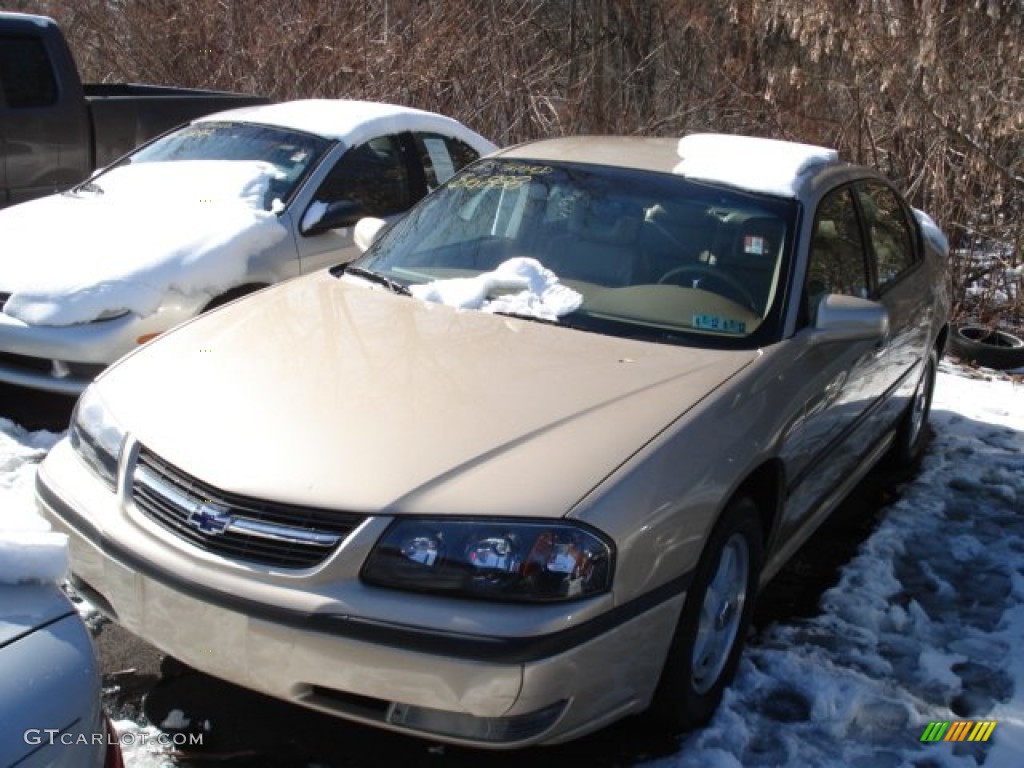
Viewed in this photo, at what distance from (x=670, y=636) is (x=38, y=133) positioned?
6609 millimetres

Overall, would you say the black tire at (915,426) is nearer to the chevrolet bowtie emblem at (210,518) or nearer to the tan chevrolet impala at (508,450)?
the tan chevrolet impala at (508,450)

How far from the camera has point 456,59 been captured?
1172cm

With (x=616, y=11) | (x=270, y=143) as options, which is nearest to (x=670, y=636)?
(x=270, y=143)

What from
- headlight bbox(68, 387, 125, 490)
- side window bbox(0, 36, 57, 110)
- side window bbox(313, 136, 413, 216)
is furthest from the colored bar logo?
side window bbox(0, 36, 57, 110)

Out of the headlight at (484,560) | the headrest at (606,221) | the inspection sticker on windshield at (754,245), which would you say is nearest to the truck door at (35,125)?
the headrest at (606,221)

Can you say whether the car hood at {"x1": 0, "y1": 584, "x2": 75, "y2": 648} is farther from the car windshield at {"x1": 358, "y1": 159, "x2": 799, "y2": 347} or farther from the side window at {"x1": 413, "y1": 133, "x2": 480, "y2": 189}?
the side window at {"x1": 413, "y1": 133, "x2": 480, "y2": 189}

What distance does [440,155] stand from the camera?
279 inches

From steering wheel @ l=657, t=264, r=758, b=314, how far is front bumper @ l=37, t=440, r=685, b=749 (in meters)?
1.32

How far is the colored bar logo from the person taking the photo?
11.3 ft

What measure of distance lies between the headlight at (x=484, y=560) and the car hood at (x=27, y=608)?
0.79 metres

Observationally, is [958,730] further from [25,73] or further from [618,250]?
[25,73]

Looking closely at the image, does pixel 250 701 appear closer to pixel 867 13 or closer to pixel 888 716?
pixel 888 716

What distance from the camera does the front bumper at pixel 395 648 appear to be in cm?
261

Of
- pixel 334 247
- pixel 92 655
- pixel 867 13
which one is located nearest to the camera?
pixel 92 655
